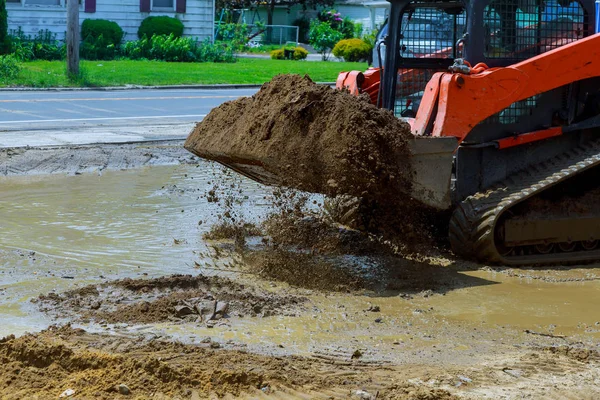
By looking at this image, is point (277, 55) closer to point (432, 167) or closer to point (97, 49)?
point (97, 49)

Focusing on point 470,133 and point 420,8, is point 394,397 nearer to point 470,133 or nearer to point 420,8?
point 470,133

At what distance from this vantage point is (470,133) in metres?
8.05

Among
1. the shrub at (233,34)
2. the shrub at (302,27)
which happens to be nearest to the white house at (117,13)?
the shrub at (233,34)

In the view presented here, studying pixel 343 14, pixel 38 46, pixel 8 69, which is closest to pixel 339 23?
pixel 343 14

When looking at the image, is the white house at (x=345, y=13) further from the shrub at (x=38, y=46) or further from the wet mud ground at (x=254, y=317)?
the wet mud ground at (x=254, y=317)

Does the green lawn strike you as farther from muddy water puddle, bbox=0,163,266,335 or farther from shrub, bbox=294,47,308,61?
muddy water puddle, bbox=0,163,266,335

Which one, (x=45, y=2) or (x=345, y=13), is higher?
(x=345, y=13)

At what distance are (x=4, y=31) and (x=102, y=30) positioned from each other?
456 cm

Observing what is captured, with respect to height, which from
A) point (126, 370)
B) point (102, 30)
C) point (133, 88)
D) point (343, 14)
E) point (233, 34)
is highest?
point (343, 14)

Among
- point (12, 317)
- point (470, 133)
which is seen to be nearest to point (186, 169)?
point (470, 133)

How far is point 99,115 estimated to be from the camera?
57.5 feet

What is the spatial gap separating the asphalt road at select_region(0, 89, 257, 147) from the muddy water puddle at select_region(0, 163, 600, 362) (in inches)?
132

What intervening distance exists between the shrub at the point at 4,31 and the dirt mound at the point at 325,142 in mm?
24178

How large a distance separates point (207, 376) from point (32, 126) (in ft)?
37.2
